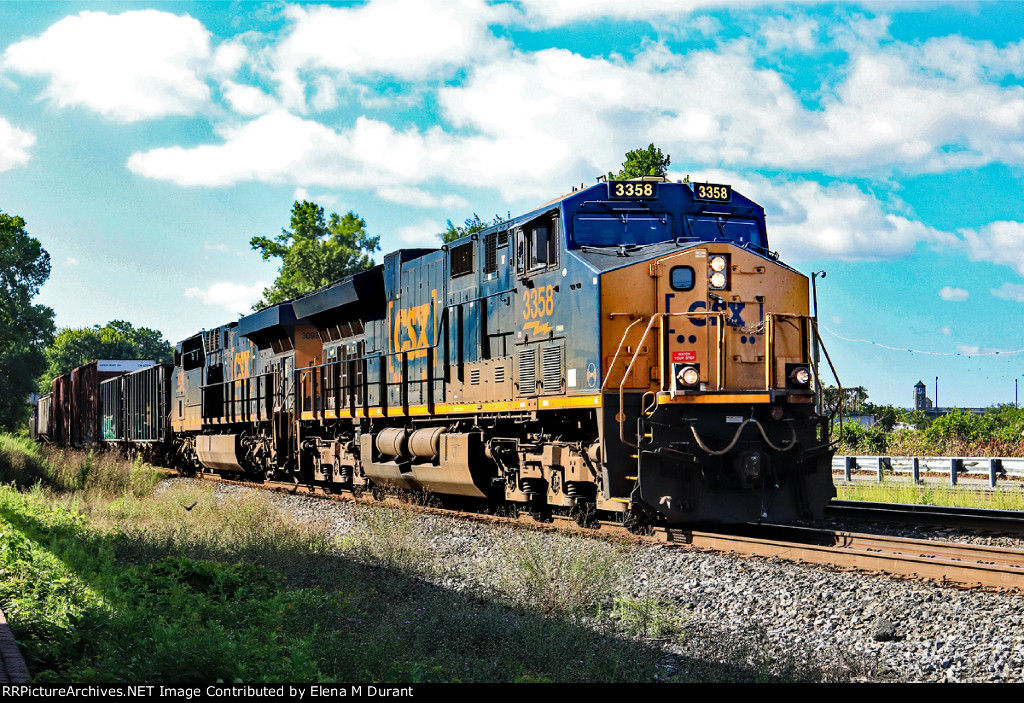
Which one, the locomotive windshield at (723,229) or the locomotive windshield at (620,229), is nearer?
the locomotive windshield at (620,229)

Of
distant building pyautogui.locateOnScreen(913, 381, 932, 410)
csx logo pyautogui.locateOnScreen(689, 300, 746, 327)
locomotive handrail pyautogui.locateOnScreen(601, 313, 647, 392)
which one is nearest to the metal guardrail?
csx logo pyautogui.locateOnScreen(689, 300, 746, 327)

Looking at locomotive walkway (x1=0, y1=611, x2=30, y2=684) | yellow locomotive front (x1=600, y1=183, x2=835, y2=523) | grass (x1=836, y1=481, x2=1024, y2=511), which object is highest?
yellow locomotive front (x1=600, y1=183, x2=835, y2=523)

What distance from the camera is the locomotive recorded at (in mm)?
10383

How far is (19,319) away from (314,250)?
48.4ft

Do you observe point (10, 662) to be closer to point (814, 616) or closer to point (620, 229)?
point (814, 616)

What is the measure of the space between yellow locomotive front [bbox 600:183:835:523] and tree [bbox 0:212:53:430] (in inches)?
863

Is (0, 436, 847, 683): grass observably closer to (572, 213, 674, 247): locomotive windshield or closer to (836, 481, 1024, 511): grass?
(572, 213, 674, 247): locomotive windshield

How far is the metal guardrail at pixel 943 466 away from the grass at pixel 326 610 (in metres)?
12.4

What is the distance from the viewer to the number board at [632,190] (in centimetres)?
1166

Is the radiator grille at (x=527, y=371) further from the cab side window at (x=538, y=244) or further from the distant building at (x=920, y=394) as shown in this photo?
the distant building at (x=920, y=394)

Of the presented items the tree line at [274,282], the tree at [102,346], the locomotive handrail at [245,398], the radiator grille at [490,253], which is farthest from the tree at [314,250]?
the tree at [102,346]

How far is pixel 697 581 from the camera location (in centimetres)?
866

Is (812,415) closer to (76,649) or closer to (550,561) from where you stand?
(550,561)

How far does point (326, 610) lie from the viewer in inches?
299
